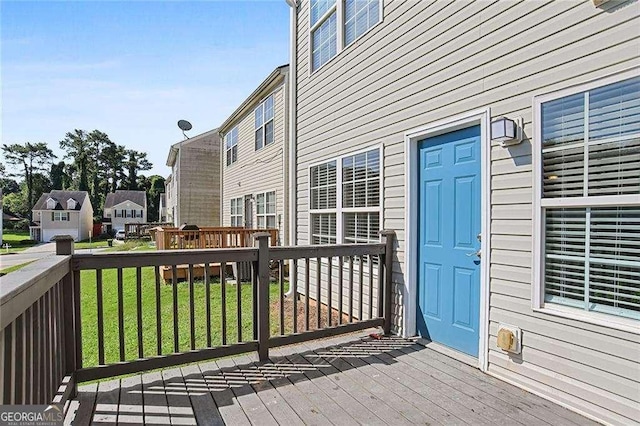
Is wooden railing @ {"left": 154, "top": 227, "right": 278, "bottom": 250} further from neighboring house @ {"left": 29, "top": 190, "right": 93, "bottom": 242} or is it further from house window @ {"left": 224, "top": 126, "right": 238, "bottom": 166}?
neighboring house @ {"left": 29, "top": 190, "right": 93, "bottom": 242}

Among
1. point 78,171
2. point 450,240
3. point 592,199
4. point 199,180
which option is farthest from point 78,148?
point 592,199

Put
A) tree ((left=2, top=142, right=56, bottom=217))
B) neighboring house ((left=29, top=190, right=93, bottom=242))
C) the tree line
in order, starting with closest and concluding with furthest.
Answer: neighboring house ((left=29, top=190, right=93, bottom=242)) < tree ((left=2, top=142, right=56, bottom=217)) < the tree line

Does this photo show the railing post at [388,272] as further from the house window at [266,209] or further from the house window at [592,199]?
the house window at [266,209]

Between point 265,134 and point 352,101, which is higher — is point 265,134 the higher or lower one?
the higher one

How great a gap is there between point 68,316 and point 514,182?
3408 mm

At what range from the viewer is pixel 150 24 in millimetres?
4715

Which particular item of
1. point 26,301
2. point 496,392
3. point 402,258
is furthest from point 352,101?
point 26,301

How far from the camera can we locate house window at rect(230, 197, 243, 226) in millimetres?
12727

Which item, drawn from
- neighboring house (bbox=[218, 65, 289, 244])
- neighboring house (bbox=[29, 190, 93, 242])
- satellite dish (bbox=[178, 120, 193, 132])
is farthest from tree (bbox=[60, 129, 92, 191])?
neighboring house (bbox=[218, 65, 289, 244])

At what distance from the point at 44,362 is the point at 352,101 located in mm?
4182

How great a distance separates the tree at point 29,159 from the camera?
44.7 m

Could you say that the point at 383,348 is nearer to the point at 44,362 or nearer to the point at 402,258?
the point at 402,258

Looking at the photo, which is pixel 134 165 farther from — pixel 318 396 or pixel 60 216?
pixel 318 396

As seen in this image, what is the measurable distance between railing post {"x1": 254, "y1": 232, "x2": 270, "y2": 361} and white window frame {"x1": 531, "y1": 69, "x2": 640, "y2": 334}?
7.01 ft
